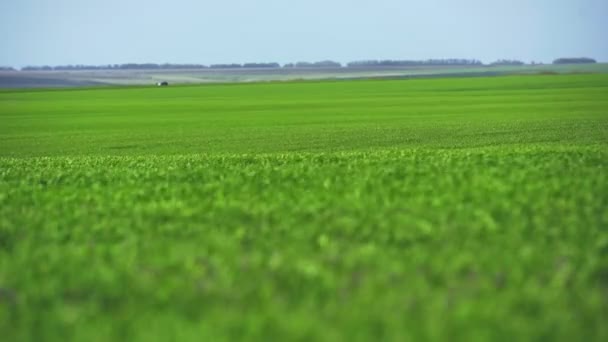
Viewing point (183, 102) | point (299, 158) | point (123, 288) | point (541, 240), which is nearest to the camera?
point (123, 288)

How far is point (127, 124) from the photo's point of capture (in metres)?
54.9

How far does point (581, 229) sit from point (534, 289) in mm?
2823

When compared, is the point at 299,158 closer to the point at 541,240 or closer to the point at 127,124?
the point at 541,240

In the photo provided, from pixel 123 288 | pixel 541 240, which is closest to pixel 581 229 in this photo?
pixel 541 240

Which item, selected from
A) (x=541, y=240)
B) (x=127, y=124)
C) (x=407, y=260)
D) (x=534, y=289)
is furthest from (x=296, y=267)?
(x=127, y=124)

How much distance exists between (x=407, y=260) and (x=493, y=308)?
69.6 inches

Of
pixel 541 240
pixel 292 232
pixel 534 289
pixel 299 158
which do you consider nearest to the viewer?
pixel 534 289

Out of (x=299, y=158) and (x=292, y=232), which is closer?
(x=292, y=232)

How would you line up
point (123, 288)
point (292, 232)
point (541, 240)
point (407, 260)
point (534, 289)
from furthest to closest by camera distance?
point (292, 232) → point (541, 240) → point (407, 260) → point (123, 288) → point (534, 289)

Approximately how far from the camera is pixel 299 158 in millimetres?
21828

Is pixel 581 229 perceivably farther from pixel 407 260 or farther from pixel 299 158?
pixel 299 158

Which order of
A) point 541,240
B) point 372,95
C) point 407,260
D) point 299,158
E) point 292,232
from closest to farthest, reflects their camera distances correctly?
1. point 407,260
2. point 541,240
3. point 292,232
4. point 299,158
5. point 372,95

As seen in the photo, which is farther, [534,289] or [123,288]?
[123,288]

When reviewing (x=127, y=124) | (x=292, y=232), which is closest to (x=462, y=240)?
(x=292, y=232)
